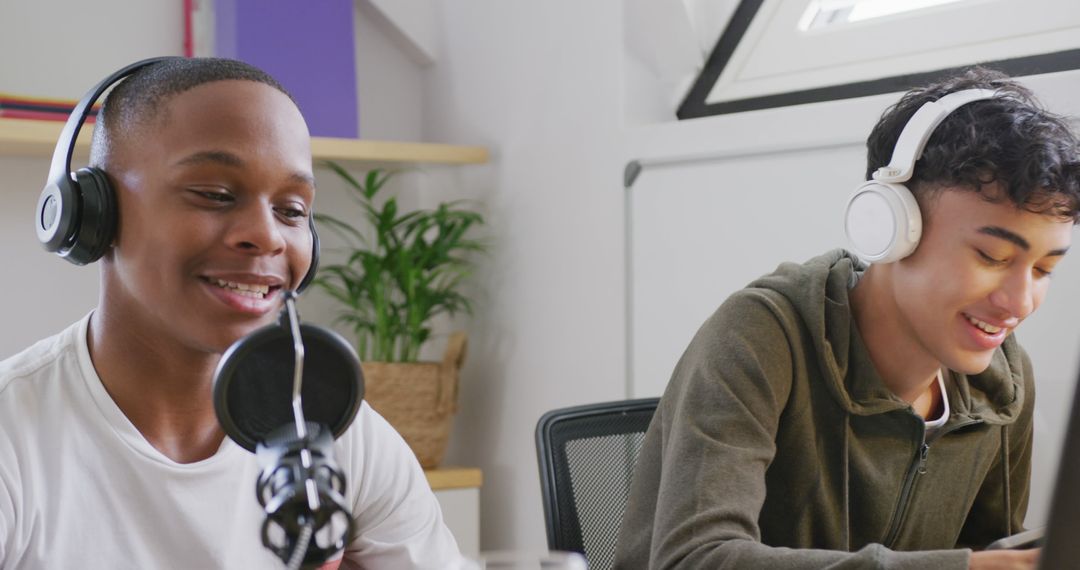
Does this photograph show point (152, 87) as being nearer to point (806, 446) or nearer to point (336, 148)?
point (806, 446)

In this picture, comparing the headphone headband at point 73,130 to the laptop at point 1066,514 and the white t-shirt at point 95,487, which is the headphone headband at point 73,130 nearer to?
the white t-shirt at point 95,487

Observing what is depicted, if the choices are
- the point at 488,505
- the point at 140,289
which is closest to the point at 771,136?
the point at 488,505

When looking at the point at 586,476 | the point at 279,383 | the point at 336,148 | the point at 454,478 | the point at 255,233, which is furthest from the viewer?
the point at 454,478

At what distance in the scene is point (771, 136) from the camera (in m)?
2.43

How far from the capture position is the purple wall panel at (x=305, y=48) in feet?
9.37

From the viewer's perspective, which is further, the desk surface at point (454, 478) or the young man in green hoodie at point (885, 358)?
the desk surface at point (454, 478)

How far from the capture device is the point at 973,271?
1.41 metres

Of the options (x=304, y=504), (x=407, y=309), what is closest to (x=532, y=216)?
(x=407, y=309)

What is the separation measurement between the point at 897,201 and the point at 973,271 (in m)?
0.12

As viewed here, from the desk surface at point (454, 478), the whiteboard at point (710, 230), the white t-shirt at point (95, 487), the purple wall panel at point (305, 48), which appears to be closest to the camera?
the white t-shirt at point (95, 487)

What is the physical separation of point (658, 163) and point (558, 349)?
57 centimetres

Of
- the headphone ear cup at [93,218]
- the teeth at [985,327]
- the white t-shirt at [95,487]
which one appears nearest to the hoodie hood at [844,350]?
the teeth at [985,327]

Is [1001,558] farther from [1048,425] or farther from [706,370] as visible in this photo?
[1048,425]

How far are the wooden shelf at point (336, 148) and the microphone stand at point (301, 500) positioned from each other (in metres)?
2.04
